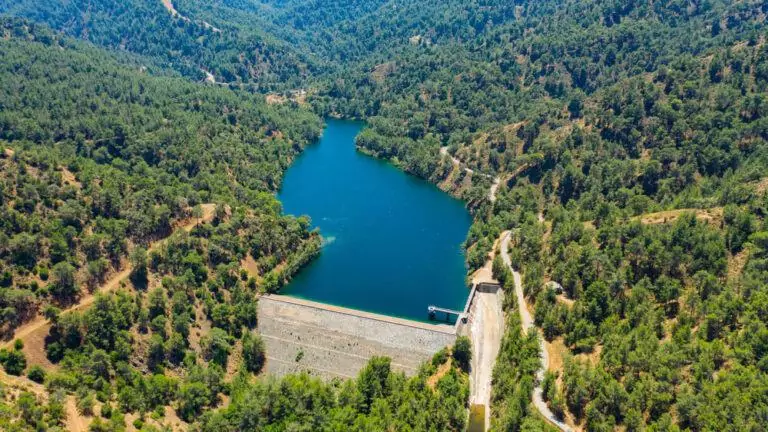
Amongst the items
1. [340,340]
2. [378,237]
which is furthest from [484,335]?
[378,237]

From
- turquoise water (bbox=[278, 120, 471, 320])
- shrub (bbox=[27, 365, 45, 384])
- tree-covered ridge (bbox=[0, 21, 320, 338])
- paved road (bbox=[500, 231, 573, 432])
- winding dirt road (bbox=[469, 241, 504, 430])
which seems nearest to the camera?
paved road (bbox=[500, 231, 573, 432])

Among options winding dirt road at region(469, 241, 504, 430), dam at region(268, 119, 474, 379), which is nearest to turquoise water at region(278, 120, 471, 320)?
A: dam at region(268, 119, 474, 379)

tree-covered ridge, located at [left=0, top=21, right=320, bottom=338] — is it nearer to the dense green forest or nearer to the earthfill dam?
the dense green forest

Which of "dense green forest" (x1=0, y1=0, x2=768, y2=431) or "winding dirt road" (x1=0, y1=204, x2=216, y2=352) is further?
"winding dirt road" (x1=0, y1=204, x2=216, y2=352)

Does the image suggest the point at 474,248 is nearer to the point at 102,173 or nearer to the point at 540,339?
the point at 540,339

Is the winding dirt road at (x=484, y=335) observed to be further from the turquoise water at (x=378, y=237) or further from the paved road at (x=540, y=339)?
the turquoise water at (x=378, y=237)
